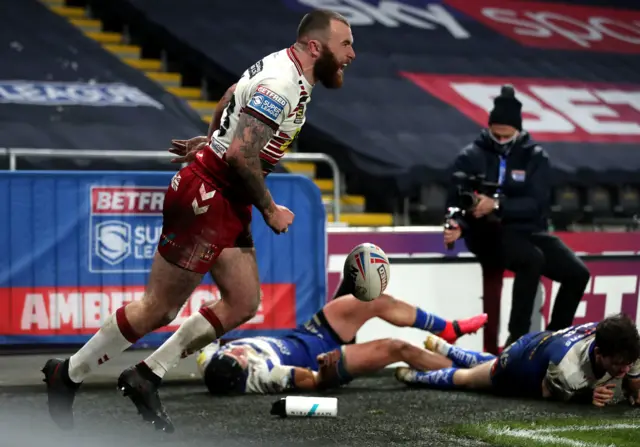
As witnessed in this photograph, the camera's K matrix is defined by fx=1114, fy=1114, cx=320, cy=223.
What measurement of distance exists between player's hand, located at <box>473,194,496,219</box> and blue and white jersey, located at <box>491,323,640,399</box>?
1724mm

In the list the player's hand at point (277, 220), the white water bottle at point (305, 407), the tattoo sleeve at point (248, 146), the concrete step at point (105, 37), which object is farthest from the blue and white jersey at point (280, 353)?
the concrete step at point (105, 37)

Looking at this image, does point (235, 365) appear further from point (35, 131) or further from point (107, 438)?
point (35, 131)

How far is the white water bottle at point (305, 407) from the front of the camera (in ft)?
18.6

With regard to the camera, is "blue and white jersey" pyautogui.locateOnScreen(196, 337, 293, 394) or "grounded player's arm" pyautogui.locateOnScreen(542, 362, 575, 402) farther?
"blue and white jersey" pyautogui.locateOnScreen(196, 337, 293, 394)

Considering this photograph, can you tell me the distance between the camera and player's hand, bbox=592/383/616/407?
6105 mm

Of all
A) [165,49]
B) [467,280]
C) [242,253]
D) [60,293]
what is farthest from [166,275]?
[165,49]

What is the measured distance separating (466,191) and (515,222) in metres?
0.44

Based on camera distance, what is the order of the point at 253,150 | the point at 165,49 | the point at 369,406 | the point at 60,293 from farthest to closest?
the point at 165,49 < the point at 60,293 < the point at 369,406 < the point at 253,150

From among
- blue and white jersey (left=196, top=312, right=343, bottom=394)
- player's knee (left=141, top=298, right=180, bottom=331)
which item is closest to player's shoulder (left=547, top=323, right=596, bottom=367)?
blue and white jersey (left=196, top=312, right=343, bottom=394)

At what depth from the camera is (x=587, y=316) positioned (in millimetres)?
9078

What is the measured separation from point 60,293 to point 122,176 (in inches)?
37.0

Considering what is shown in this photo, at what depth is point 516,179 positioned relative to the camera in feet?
26.8

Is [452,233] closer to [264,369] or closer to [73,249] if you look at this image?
[264,369]

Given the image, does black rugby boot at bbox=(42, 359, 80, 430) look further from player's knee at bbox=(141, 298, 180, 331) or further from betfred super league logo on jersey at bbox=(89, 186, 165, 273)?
betfred super league logo on jersey at bbox=(89, 186, 165, 273)
